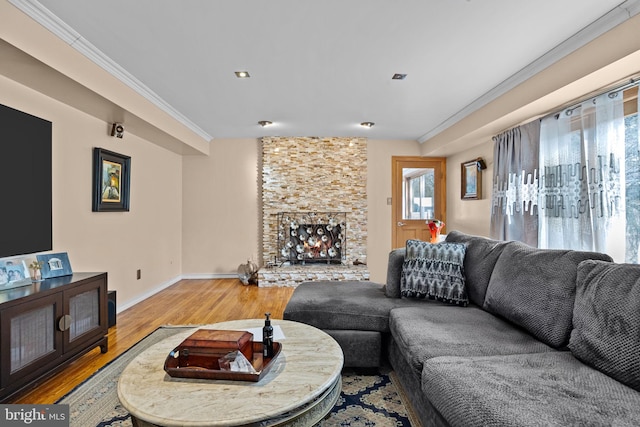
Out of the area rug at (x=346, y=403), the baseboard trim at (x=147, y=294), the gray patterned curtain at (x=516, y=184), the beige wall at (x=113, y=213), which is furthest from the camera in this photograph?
the baseboard trim at (x=147, y=294)

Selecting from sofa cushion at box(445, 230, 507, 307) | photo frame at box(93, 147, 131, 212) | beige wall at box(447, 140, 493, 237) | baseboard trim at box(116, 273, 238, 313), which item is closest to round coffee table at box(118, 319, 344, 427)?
sofa cushion at box(445, 230, 507, 307)

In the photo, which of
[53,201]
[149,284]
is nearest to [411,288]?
[53,201]

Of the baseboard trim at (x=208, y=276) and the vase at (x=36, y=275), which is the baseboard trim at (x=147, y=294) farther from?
the vase at (x=36, y=275)

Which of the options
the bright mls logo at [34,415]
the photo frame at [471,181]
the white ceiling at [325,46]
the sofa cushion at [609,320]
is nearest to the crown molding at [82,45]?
the white ceiling at [325,46]

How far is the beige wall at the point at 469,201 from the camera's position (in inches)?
177

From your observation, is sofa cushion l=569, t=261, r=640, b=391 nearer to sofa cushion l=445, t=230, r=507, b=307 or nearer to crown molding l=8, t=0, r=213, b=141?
sofa cushion l=445, t=230, r=507, b=307

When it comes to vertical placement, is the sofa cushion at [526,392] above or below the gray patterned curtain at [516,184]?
below

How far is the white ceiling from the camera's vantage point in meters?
2.06

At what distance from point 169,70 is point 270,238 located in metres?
3.22

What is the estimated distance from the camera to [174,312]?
3844mm

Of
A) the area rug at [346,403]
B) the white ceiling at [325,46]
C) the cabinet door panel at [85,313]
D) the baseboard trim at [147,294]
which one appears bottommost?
the area rug at [346,403]

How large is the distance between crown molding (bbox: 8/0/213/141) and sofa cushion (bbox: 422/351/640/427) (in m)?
2.98

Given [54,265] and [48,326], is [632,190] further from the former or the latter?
[54,265]

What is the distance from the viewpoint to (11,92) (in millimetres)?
2449
